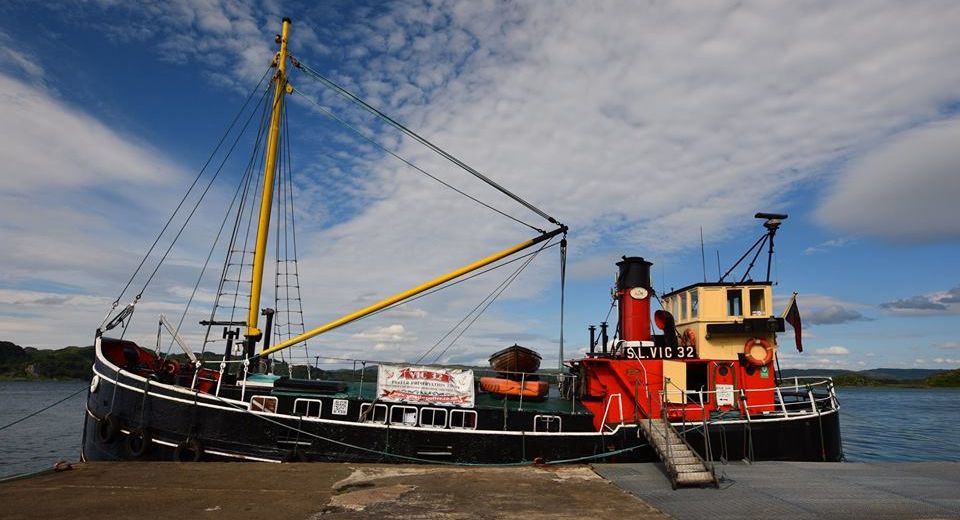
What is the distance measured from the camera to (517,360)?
2064cm

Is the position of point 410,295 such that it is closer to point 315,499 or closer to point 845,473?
point 315,499

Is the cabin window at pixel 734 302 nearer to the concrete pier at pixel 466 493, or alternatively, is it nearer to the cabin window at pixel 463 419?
the concrete pier at pixel 466 493

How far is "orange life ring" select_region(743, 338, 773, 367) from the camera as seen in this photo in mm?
18062

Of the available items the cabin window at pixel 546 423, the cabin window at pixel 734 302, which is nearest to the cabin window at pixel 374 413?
the cabin window at pixel 546 423

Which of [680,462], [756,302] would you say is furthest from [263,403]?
[756,302]

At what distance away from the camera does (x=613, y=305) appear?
2072 cm

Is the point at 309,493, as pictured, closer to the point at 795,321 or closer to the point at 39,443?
the point at 795,321

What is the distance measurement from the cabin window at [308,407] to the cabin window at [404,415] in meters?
2.11

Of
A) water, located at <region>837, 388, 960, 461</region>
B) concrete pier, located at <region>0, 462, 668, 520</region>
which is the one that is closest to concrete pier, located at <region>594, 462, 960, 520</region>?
concrete pier, located at <region>0, 462, 668, 520</region>

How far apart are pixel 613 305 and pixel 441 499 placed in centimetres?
1253

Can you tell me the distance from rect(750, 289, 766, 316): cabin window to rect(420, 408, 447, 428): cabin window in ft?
36.4

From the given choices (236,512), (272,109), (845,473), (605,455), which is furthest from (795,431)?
(272,109)

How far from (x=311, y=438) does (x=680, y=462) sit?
32.4 feet

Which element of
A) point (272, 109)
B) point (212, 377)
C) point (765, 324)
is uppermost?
point (272, 109)
